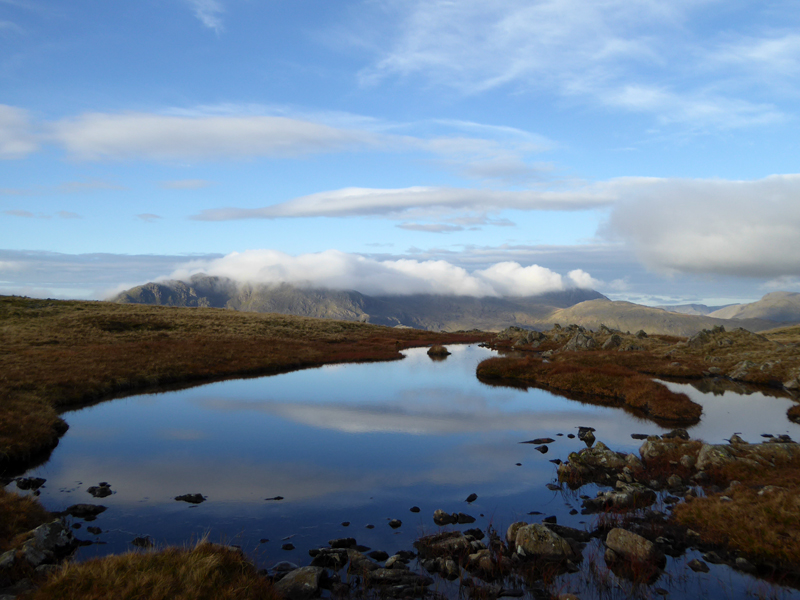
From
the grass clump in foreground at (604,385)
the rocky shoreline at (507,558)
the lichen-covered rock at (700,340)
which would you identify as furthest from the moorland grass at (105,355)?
the lichen-covered rock at (700,340)

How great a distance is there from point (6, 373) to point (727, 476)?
174 feet

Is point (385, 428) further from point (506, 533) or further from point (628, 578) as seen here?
point (628, 578)

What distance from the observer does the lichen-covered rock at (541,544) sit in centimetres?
1692

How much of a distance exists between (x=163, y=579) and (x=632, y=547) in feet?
50.7

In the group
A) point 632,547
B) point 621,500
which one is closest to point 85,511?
point 632,547

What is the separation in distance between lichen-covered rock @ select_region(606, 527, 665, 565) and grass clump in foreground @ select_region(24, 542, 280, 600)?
12085 millimetres

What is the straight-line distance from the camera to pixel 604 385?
52.5m

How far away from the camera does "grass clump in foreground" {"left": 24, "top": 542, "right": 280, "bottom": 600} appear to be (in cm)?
1184

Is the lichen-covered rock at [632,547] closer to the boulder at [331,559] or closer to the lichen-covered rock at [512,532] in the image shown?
the lichen-covered rock at [512,532]

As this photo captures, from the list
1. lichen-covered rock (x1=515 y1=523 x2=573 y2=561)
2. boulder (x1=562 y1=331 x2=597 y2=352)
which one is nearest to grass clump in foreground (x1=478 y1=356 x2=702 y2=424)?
boulder (x1=562 y1=331 x2=597 y2=352)

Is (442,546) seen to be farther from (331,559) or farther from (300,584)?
(300,584)

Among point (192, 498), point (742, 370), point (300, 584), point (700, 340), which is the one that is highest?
point (700, 340)

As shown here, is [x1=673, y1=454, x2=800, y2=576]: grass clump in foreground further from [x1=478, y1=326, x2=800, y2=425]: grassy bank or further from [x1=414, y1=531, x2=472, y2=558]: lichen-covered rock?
[x1=478, y1=326, x2=800, y2=425]: grassy bank

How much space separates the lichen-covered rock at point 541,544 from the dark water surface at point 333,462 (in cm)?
124
